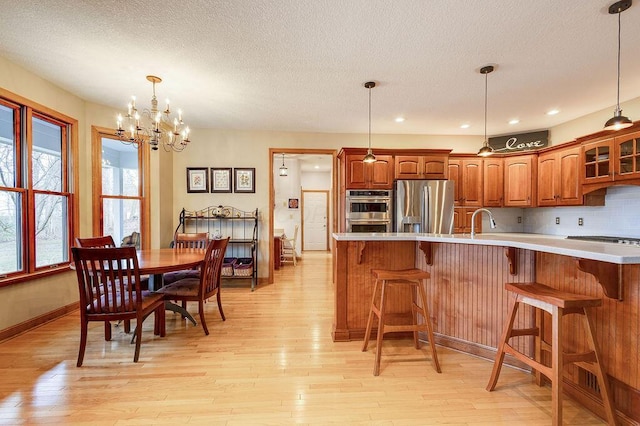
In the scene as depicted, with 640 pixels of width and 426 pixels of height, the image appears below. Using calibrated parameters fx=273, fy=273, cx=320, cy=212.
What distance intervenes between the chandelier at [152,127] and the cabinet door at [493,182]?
14.6ft

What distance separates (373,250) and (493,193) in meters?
3.14

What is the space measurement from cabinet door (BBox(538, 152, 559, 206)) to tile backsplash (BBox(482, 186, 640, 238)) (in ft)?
1.09

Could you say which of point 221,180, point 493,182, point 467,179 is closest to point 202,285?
point 221,180

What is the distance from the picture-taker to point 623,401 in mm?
1500

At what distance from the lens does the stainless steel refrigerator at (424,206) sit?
13.4 ft

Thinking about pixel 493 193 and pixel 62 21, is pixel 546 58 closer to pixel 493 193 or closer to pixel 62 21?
pixel 493 193

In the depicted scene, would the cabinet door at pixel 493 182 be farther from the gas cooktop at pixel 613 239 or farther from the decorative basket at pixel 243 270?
the decorative basket at pixel 243 270

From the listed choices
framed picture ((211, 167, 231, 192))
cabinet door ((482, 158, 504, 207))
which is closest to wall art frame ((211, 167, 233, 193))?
Answer: framed picture ((211, 167, 231, 192))

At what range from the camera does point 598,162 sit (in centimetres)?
331

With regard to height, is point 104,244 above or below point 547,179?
below

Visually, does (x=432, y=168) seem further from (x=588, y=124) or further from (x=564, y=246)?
(x=564, y=246)

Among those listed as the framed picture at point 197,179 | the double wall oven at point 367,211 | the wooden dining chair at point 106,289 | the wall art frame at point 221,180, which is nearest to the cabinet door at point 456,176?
the double wall oven at point 367,211

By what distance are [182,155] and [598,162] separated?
19.0ft

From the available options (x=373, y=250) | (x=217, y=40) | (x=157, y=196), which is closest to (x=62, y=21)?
(x=217, y=40)
